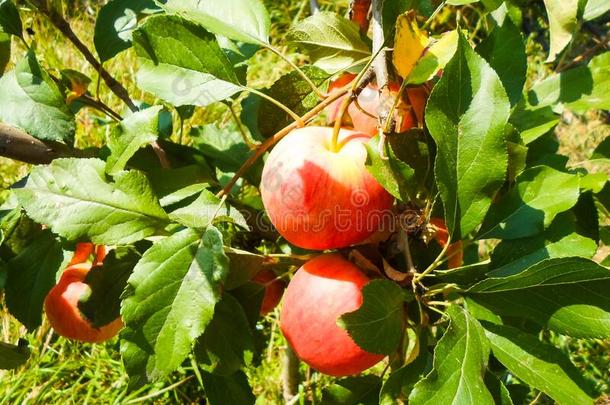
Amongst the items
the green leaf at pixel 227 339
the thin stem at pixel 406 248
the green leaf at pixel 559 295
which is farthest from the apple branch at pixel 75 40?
the green leaf at pixel 559 295

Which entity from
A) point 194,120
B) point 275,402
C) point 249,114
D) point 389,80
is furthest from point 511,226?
point 194,120

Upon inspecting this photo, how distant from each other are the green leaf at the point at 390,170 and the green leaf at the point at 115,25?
0.45 m

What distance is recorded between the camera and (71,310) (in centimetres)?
79

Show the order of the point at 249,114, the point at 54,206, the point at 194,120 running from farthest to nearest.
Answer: the point at 194,120 → the point at 249,114 → the point at 54,206

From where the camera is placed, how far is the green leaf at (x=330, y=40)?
71 centimetres

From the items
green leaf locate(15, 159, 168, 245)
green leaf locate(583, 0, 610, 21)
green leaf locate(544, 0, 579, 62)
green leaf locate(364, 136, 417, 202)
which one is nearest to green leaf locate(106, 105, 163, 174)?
green leaf locate(15, 159, 168, 245)

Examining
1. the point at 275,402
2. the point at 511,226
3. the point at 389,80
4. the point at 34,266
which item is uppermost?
the point at 389,80

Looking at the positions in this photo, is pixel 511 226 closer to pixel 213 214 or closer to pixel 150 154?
pixel 213 214

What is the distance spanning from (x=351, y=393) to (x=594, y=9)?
0.58 meters

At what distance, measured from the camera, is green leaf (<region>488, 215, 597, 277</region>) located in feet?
1.95

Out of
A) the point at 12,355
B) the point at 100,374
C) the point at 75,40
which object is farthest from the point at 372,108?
the point at 100,374

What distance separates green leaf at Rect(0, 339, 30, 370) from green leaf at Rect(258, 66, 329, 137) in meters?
0.42

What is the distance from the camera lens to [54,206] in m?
0.57

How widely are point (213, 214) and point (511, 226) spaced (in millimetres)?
310
